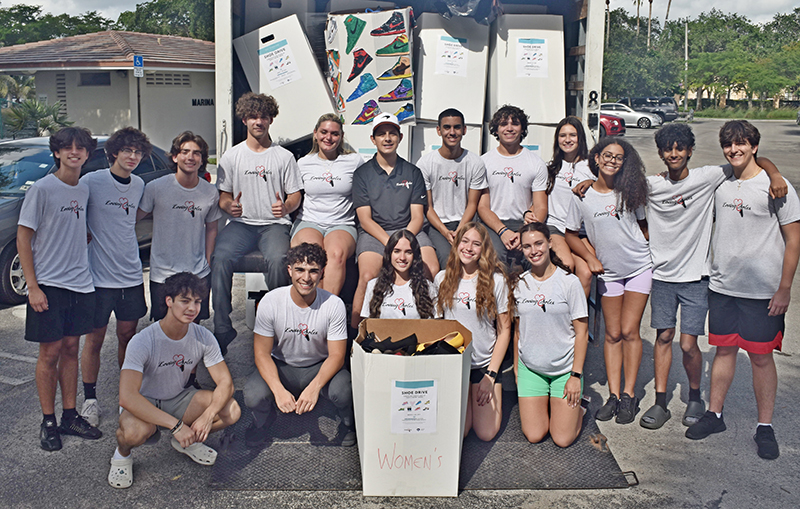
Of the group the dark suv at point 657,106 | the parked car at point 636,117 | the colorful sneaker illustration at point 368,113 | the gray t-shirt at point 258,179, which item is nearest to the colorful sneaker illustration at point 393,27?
the colorful sneaker illustration at point 368,113

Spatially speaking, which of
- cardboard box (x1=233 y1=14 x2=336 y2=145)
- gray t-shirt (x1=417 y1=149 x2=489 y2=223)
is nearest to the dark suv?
cardboard box (x1=233 y1=14 x2=336 y2=145)

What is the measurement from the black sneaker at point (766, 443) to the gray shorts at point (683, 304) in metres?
0.62

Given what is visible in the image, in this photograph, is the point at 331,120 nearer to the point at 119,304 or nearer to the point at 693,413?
the point at 119,304

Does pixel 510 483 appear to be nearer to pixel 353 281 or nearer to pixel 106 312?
pixel 353 281

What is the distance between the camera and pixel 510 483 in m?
3.61

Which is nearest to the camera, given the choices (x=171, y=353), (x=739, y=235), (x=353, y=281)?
(x=171, y=353)

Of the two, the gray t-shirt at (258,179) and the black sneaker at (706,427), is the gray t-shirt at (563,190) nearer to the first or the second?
the black sneaker at (706,427)

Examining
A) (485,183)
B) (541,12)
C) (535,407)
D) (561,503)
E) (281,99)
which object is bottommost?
(561,503)

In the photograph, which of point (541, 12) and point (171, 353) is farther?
point (541, 12)

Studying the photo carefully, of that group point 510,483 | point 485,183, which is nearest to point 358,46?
point 485,183

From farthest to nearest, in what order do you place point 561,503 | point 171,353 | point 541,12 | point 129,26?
point 129,26 → point 541,12 → point 171,353 → point 561,503

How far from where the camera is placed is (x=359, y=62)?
5.60 meters

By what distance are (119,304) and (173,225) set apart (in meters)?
0.57

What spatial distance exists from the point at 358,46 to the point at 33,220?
9.33ft
